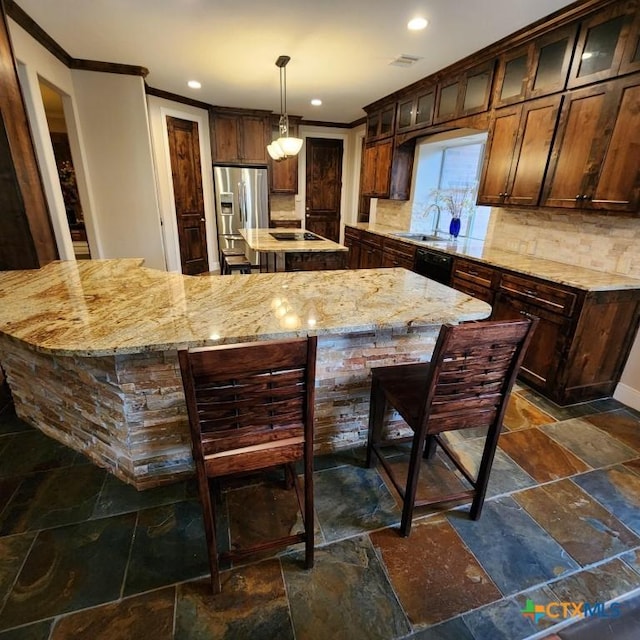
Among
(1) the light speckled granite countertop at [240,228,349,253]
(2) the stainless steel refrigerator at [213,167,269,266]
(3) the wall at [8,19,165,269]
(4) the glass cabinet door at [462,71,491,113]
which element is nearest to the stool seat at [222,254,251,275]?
(1) the light speckled granite countertop at [240,228,349,253]

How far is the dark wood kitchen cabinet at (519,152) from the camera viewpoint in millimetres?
2717

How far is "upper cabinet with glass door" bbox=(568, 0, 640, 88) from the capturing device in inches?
84.7

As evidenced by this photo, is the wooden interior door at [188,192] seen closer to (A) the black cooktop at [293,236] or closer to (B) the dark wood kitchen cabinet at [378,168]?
(A) the black cooktop at [293,236]

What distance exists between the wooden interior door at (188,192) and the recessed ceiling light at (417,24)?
151 inches

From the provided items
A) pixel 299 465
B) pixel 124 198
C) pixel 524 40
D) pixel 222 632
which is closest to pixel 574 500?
pixel 299 465

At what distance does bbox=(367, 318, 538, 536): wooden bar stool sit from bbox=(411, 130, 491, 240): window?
9.60 feet

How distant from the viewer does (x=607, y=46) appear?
228 cm

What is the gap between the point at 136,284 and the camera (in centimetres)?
199

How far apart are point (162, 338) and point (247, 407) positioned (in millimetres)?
462

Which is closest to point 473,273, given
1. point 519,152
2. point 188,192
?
point 519,152

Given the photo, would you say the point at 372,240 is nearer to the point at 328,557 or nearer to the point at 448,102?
the point at 448,102

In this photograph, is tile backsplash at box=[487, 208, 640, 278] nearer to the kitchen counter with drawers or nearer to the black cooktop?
the kitchen counter with drawers

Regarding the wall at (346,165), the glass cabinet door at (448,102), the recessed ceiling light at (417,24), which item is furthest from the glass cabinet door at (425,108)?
the wall at (346,165)

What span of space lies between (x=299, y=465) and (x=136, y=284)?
1371 millimetres
